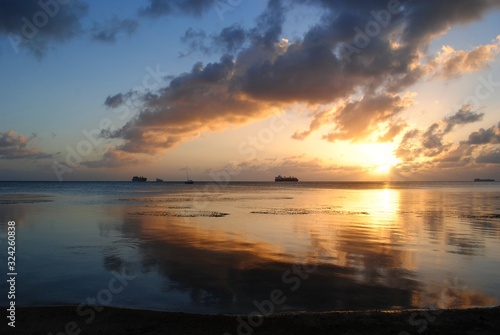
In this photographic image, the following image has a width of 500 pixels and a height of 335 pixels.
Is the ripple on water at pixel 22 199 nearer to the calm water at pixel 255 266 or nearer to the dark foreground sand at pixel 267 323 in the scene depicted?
A: the calm water at pixel 255 266

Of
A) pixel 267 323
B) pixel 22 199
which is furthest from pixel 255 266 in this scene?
pixel 22 199

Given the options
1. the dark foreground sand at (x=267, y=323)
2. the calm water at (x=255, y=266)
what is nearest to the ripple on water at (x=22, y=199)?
the calm water at (x=255, y=266)

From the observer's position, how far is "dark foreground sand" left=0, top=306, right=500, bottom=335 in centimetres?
888

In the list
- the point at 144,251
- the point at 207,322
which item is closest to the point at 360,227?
the point at 144,251

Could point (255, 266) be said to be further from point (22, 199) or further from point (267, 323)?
point (22, 199)

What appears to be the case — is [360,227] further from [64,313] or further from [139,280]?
[64,313]

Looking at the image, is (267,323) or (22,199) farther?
(22,199)

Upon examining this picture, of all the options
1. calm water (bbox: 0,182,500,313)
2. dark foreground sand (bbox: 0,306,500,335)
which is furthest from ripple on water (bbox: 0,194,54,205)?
dark foreground sand (bbox: 0,306,500,335)

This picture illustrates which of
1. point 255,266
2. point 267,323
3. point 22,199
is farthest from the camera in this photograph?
point 22,199

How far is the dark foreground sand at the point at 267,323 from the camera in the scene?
8.88 m

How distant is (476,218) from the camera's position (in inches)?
1416

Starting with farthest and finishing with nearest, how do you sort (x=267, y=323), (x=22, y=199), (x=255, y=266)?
(x=22, y=199) < (x=255, y=266) < (x=267, y=323)

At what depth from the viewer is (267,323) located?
30.6 ft

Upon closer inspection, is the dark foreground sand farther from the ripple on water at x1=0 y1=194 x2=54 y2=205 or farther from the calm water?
the ripple on water at x1=0 y1=194 x2=54 y2=205
